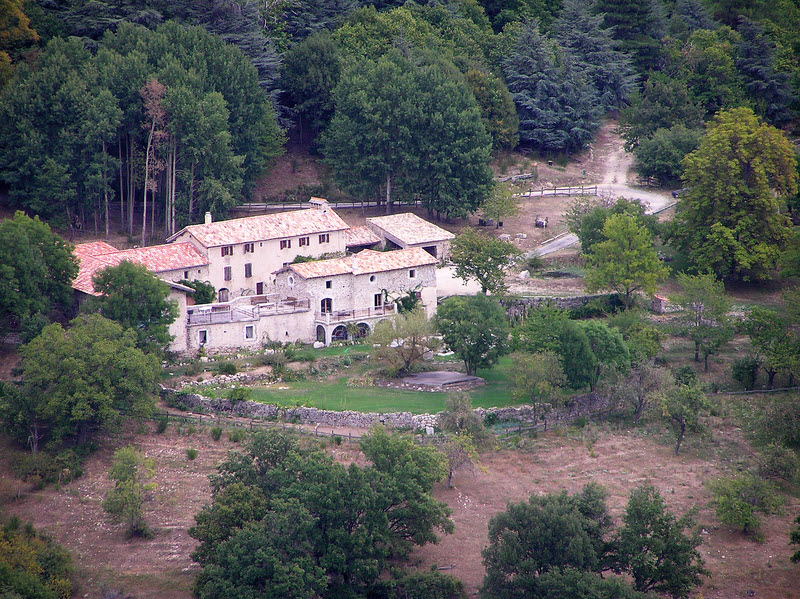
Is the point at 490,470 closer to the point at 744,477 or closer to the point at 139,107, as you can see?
the point at 744,477

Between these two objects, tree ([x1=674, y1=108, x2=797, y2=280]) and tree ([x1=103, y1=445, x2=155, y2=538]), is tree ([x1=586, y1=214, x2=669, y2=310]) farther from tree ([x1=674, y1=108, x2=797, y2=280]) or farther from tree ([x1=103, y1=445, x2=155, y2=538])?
tree ([x1=103, y1=445, x2=155, y2=538])

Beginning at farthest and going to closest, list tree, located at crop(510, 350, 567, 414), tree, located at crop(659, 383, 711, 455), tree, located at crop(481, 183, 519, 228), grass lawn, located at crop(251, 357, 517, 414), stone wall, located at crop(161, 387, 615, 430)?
1. tree, located at crop(481, 183, 519, 228)
2. grass lawn, located at crop(251, 357, 517, 414)
3. tree, located at crop(510, 350, 567, 414)
4. stone wall, located at crop(161, 387, 615, 430)
5. tree, located at crop(659, 383, 711, 455)

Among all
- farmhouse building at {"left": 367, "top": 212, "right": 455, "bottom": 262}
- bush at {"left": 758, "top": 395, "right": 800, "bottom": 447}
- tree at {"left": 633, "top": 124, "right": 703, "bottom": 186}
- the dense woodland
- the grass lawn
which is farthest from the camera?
tree at {"left": 633, "top": 124, "right": 703, "bottom": 186}

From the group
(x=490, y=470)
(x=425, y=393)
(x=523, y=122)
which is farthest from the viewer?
(x=523, y=122)

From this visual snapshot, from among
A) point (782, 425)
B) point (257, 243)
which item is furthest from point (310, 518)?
point (257, 243)

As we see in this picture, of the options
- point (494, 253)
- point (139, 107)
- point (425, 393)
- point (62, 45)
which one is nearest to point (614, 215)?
point (494, 253)

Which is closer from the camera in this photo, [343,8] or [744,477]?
[744,477]

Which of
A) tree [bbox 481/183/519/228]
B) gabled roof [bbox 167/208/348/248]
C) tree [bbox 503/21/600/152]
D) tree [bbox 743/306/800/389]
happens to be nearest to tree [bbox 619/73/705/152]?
tree [bbox 503/21/600/152]
